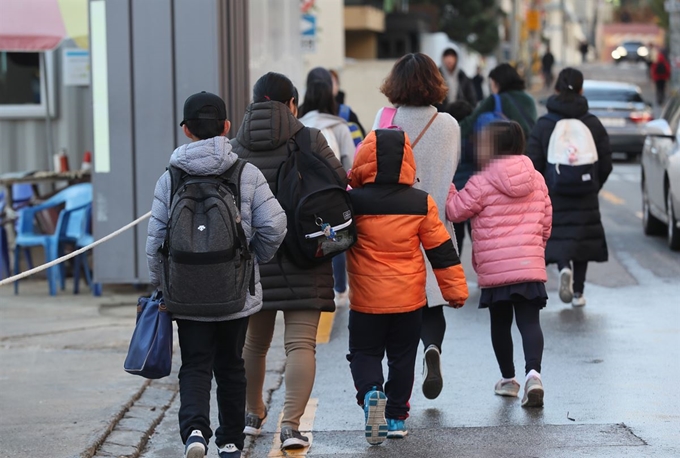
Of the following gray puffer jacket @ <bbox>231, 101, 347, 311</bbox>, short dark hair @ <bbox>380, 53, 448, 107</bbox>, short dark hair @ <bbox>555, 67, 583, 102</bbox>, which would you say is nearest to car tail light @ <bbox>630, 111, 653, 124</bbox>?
short dark hair @ <bbox>555, 67, 583, 102</bbox>

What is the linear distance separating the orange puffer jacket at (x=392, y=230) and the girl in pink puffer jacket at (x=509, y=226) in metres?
0.74

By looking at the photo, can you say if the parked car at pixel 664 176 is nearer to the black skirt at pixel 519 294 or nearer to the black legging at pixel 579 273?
the black legging at pixel 579 273

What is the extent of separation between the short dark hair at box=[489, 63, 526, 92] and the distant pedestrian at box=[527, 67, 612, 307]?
0.48 meters

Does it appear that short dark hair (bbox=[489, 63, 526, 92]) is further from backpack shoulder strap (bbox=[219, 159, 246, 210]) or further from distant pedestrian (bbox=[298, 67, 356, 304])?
backpack shoulder strap (bbox=[219, 159, 246, 210])

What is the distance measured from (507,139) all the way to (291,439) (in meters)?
2.06

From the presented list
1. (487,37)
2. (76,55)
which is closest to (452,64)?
(76,55)

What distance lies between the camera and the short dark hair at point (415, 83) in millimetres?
6719

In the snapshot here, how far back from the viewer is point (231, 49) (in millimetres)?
11305

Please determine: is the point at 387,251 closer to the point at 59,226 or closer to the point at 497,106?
the point at 497,106

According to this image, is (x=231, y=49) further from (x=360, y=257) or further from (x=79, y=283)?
(x=360, y=257)

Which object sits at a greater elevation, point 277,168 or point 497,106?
point 497,106

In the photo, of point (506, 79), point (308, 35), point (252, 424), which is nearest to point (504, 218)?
Answer: point (252, 424)

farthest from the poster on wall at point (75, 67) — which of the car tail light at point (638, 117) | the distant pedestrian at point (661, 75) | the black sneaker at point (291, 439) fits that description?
the distant pedestrian at point (661, 75)

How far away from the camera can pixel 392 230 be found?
6.12m
